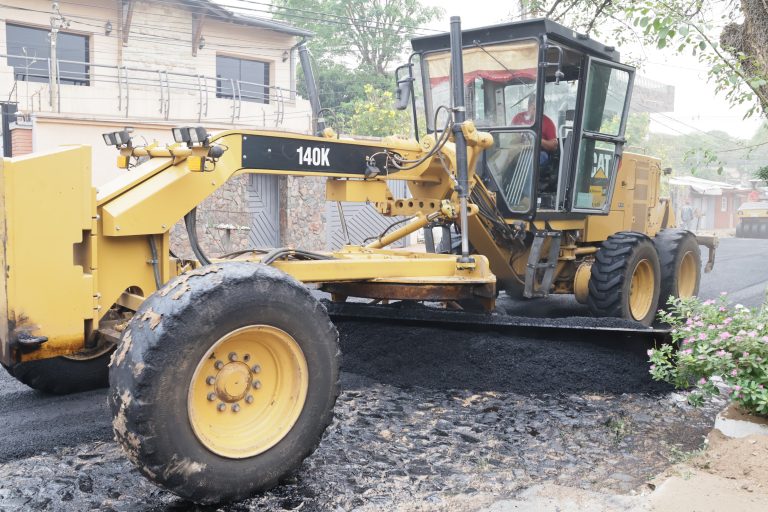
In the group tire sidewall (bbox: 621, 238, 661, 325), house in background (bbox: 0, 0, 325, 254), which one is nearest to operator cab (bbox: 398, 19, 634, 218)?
tire sidewall (bbox: 621, 238, 661, 325)

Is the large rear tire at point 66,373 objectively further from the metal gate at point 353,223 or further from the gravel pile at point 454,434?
the metal gate at point 353,223

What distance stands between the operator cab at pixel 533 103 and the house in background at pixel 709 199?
28935mm

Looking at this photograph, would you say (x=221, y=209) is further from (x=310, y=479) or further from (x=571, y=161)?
(x=310, y=479)

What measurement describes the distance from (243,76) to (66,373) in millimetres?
17415

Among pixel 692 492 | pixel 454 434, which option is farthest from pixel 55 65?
pixel 692 492

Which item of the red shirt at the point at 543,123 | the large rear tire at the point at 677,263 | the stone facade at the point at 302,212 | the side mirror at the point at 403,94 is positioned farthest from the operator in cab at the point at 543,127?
the stone facade at the point at 302,212

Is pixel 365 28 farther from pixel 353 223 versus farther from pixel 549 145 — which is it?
pixel 549 145

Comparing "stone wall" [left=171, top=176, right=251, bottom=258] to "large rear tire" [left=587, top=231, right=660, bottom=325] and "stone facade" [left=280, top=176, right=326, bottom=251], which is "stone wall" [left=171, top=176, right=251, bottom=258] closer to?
"stone facade" [left=280, top=176, right=326, bottom=251]

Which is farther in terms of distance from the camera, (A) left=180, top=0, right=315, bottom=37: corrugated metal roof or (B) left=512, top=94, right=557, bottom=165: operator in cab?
(A) left=180, top=0, right=315, bottom=37: corrugated metal roof

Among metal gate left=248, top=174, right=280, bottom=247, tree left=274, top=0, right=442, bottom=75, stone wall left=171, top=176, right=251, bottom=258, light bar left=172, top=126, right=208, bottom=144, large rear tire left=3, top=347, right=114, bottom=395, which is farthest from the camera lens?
tree left=274, top=0, right=442, bottom=75

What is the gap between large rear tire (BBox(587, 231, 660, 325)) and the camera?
677 centimetres

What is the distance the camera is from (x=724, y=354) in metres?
4.31

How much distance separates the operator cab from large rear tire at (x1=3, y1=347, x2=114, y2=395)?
3197 millimetres

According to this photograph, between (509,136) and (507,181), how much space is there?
39 cm
